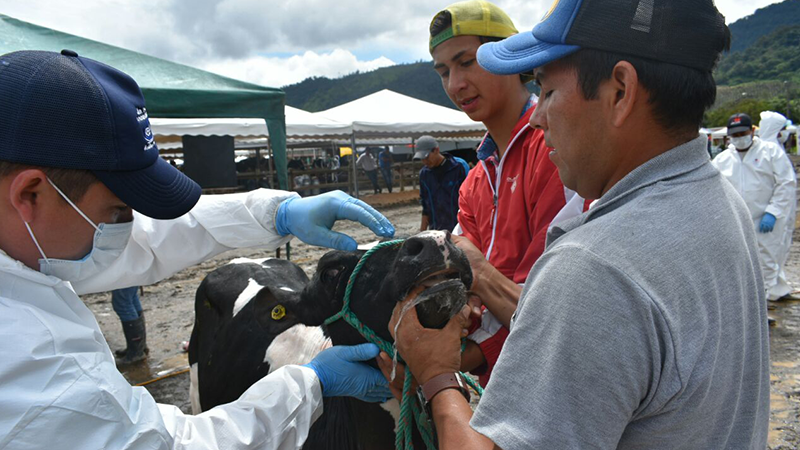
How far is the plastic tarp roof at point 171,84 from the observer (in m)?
5.12

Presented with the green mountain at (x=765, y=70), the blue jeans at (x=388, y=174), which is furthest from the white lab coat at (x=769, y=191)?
the green mountain at (x=765, y=70)

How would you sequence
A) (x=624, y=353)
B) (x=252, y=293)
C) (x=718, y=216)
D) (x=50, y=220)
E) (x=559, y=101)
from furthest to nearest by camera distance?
(x=252, y=293), (x=50, y=220), (x=559, y=101), (x=718, y=216), (x=624, y=353)

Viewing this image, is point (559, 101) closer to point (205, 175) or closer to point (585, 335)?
point (585, 335)

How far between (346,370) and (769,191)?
21.5 ft

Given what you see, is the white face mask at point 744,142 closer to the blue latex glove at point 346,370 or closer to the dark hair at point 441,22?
the dark hair at point 441,22

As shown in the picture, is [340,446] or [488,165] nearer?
[488,165]

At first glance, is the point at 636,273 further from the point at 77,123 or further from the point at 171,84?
the point at 171,84

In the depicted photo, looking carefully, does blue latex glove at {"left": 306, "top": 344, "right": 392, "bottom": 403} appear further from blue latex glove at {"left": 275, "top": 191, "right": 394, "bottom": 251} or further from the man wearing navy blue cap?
the man wearing navy blue cap

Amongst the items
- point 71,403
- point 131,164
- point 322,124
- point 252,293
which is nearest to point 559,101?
point 131,164

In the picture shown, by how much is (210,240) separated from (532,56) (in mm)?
1910

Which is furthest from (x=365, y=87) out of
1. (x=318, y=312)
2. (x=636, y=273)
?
(x=636, y=273)

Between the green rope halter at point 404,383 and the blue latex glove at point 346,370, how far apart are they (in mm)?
65

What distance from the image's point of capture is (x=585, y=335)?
0.82 m

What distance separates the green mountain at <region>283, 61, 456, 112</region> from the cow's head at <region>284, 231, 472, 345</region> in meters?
108
